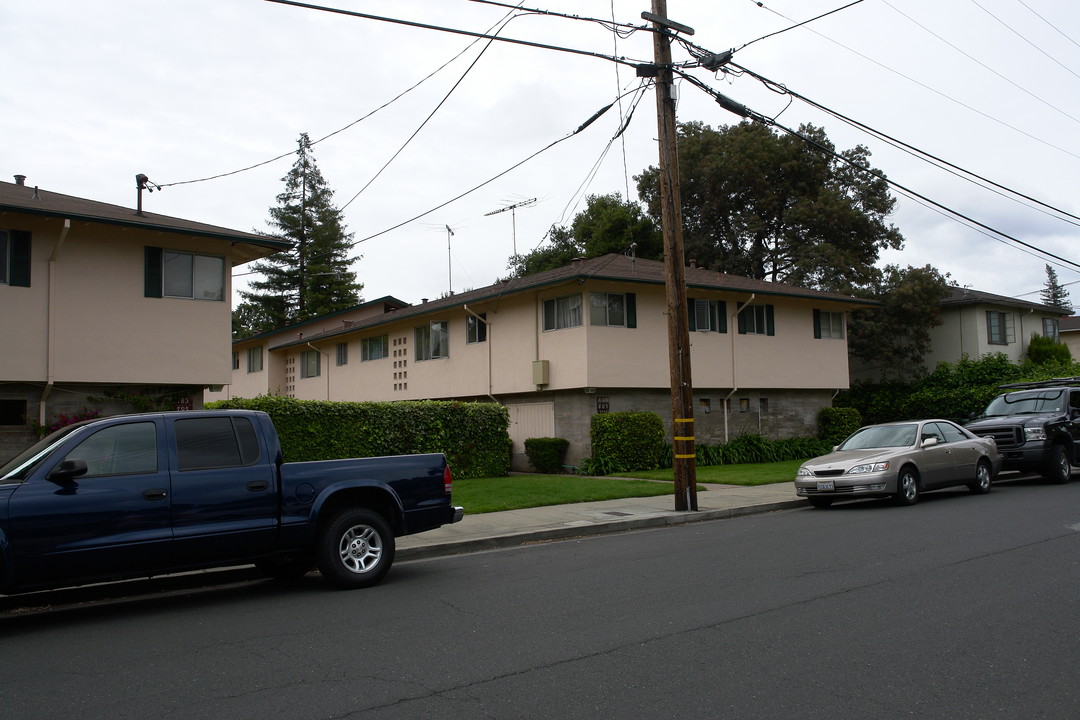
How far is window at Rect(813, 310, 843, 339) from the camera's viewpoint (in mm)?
30375

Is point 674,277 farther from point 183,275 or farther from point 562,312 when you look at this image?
point 183,275

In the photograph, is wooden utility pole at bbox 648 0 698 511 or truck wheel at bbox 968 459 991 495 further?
truck wheel at bbox 968 459 991 495

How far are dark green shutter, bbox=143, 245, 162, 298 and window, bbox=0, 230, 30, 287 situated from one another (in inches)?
84.5

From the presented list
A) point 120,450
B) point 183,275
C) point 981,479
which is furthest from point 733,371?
point 120,450

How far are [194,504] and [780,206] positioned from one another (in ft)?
121

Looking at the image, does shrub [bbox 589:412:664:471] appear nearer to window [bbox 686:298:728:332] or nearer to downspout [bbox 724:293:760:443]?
window [bbox 686:298:728:332]

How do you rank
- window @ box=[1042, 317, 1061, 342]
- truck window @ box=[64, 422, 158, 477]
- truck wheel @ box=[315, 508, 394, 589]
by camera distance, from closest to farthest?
truck window @ box=[64, 422, 158, 477] < truck wheel @ box=[315, 508, 394, 589] < window @ box=[1042, 317, 1061, 342]

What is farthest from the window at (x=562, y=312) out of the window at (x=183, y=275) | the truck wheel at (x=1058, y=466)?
the truck wheel at (x=1058, y=466)

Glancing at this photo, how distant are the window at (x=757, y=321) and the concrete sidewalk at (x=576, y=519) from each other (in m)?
10.9

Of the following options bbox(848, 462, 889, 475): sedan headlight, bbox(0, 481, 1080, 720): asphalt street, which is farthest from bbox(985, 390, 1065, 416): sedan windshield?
bbox(0, 481, 1080, 720): asphalt street

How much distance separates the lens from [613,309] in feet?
79.7

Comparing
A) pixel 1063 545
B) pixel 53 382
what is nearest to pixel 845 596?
pixel 1063 545

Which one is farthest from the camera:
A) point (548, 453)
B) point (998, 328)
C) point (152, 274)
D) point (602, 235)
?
point (602, 235)

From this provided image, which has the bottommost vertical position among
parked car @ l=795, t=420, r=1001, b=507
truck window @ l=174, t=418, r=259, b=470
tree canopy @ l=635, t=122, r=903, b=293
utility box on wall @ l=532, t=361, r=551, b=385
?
parked car @ l=795, t=420, r=1001, b=507
